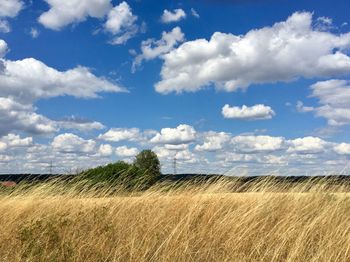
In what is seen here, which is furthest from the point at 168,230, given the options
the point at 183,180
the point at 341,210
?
the point at 183,180

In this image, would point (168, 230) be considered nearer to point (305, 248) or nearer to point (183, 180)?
point (305, 248)

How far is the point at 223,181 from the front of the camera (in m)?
10.0

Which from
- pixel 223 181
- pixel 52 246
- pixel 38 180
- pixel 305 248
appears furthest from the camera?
pixel 38 180

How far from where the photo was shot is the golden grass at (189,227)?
5602 millimetres

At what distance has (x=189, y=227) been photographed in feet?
22.6

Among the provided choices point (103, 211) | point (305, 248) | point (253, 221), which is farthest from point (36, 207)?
point (305, 248)

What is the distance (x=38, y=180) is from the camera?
42.5 feet

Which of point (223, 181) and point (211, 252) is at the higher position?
point (223, 181)

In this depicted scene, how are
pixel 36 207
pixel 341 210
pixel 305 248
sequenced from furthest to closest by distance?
1. pixel 36 207
2. pixel 341 210
3. pixel 305 248

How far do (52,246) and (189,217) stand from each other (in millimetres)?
1885

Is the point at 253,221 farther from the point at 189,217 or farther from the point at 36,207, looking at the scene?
the point at 36,207

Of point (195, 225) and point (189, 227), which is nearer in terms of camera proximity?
point (189, 227)

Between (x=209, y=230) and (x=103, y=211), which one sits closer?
(x=209, y=230)

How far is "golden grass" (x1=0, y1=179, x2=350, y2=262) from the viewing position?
5602 millimetres
